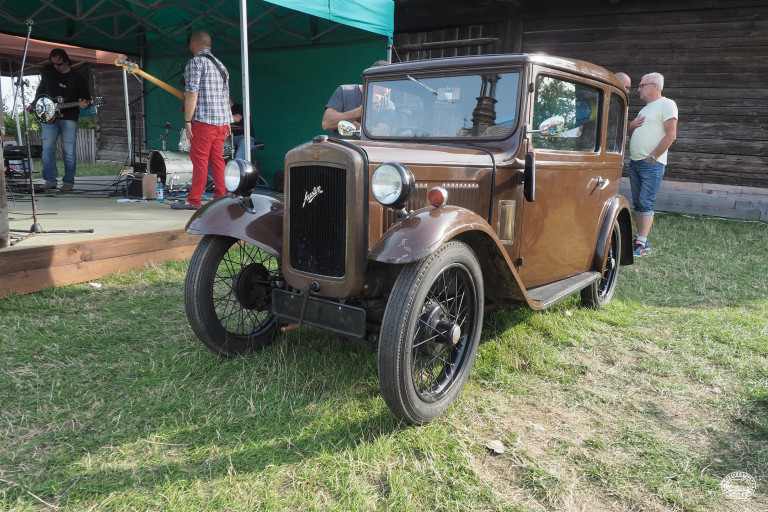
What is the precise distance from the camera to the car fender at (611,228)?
3676 millimetres

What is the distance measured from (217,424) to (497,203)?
5.56 feet

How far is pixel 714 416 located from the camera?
2416 millimetres

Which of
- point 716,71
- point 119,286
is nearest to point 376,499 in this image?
point 119,286

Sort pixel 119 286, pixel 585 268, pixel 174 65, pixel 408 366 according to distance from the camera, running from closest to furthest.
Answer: pixel 408 366, pixel 585 268, pixel 119 286, pixel 174 65

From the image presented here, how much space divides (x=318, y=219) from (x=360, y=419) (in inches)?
33.9

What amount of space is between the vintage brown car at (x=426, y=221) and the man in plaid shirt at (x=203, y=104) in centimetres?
252

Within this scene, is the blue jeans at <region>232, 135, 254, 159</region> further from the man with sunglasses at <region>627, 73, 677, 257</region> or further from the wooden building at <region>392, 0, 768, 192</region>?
the man with sunglasses at <region>627, 73, 677, 257</region>

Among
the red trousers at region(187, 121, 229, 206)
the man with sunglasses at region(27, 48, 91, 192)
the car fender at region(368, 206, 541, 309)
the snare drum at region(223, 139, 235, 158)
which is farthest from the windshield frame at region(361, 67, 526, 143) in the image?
the snare drum at region(223, 139, 235, 158)

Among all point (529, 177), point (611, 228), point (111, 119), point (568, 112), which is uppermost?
point (111, 119)

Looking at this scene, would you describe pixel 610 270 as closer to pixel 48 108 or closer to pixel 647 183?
pixel 647 183

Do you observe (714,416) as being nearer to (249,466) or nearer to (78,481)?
(249,466)

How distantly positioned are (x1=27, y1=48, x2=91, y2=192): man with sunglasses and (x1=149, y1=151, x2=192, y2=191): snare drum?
104cm

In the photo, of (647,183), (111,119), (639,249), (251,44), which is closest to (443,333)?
(639,249)

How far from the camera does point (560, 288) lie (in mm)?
3195
